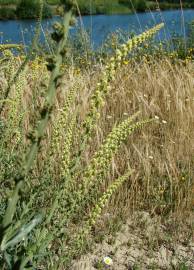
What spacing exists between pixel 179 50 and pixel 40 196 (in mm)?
5410

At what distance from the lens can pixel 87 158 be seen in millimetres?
3240

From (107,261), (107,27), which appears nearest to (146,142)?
(107,261)

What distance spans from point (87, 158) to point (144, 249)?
72cm

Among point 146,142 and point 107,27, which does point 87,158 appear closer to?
point 146,142

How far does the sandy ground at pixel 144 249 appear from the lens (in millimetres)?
2680

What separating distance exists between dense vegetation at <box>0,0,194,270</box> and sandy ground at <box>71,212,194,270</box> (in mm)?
27

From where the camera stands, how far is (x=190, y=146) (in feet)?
11.7

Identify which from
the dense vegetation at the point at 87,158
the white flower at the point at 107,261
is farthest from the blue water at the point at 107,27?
the white flower at the point at 107,261

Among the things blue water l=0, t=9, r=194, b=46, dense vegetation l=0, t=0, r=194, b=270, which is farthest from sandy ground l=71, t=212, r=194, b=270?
blue water l=0, t=9, r=194, b=46

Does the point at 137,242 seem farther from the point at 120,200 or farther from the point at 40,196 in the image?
the point at 40,196

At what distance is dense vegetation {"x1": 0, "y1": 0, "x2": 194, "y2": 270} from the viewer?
1.34 metres

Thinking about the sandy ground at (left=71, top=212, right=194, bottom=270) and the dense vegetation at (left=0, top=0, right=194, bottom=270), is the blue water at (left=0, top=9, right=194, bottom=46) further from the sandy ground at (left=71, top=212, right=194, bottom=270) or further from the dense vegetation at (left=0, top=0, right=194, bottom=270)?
the sandy ground at (left=71, top=212, right=194, bottom=270)

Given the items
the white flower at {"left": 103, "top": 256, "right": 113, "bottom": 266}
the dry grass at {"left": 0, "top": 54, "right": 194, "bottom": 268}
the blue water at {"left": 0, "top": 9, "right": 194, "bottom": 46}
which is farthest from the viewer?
the blue water at {"left": 0, "top": 9, "right": 194, "bottom": 46}

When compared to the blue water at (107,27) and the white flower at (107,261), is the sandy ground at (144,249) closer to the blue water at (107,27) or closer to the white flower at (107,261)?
the white flower at (107,261)
